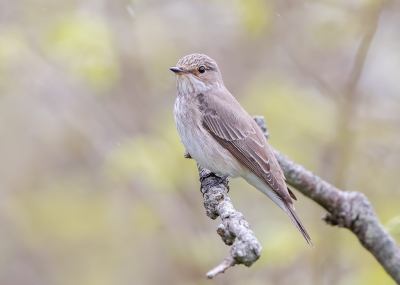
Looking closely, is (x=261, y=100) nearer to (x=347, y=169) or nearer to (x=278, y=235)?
(x=347, y=169)

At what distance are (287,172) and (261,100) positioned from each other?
1399 mm

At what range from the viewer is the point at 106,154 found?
5.92 meters

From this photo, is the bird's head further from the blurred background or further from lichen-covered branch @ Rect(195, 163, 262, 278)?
lichen-covered branch @ Rect(195, 163, 262, 278)

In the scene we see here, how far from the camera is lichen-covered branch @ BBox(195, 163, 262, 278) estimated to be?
2344 mm

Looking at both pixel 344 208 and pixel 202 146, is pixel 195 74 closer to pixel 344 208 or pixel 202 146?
pixel 202 146

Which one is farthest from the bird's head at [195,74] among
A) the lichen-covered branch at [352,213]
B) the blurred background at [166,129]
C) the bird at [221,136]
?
the lichen-covered branch at [352,213]

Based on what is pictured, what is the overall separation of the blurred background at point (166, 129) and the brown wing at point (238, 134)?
813 millimetres

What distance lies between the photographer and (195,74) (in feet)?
17.2

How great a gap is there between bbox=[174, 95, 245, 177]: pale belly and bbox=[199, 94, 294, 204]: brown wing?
72mm

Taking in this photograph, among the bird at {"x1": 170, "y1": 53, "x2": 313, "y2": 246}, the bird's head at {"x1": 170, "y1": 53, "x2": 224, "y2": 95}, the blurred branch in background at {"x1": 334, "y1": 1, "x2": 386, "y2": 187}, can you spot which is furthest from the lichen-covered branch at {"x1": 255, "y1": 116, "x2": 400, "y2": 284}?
the bird's head at {"x1": 170, "y1": 53, "x2": 224, "y2": 95}

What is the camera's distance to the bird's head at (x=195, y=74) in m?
5.17

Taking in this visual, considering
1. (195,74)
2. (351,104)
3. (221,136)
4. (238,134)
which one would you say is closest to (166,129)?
(195,74)

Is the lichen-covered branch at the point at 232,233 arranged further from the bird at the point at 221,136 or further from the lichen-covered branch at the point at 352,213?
the lichen-covered branch at the point at 352,213

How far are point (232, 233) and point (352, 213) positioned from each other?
2.14 m
